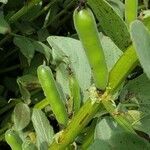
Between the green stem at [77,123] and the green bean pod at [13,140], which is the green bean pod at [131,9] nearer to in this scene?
the green stem at [77,123]

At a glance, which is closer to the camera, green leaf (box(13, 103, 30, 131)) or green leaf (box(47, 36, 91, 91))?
green leaf (box(47, 36, 91, 91))

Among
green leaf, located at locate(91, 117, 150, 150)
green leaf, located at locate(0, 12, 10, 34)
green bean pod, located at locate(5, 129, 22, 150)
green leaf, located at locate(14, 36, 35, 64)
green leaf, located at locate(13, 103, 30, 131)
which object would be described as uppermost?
green leaf, located at locate(0, 12, 10, 34)

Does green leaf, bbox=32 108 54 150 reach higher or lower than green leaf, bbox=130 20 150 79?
lower

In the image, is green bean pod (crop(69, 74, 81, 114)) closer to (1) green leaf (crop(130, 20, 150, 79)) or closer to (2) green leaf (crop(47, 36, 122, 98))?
(2) green leaf (crop(47, 36, 122, 98))

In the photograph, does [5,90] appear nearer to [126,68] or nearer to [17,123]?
[17,123]

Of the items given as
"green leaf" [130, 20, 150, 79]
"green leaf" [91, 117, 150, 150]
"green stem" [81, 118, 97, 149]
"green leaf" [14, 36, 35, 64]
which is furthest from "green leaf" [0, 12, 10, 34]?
"green leaf" [130, 20, 150, 79]

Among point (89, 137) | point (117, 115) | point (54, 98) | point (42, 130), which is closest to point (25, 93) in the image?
point (42, 130)

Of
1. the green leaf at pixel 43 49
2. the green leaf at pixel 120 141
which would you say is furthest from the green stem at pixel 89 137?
the green leaf at pixel 43 49
